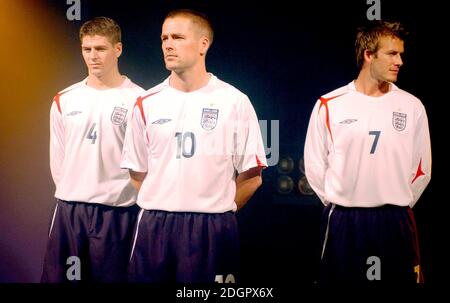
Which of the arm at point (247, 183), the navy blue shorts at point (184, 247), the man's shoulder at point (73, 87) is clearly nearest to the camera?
the navy blue shorts at point (184, 247)

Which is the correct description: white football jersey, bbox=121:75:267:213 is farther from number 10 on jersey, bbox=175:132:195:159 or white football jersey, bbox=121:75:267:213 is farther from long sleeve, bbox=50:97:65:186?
long sleeve, bbox=50:97:65:186

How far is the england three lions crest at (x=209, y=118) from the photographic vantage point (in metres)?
2.66

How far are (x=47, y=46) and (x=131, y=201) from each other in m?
0.90

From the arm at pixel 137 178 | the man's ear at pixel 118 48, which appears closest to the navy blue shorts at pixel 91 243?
the arm at pixel 137 178

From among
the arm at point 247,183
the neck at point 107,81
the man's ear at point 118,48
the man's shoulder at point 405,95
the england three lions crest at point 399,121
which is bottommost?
the arm at point 247,183

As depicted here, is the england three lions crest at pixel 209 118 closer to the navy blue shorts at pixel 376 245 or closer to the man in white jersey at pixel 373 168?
the man in white jersey at pixel 373 168

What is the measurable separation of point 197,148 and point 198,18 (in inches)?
23.7

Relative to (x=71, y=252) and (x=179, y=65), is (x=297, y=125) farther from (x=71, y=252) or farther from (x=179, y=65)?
(x=71, y=252)

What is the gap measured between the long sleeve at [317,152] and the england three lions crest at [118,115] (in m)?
0.88

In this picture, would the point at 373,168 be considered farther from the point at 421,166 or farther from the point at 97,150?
the point at 97,150

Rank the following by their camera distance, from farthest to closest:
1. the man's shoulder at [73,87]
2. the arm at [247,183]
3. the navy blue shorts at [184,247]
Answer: the man's shoulder at [73,87] < the arm at [247,183] < the navy blue shorts at [184,247]

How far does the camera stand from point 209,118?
2.66 m

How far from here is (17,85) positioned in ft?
10.1

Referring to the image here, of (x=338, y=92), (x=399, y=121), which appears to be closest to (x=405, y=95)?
(x=399, y=121)
